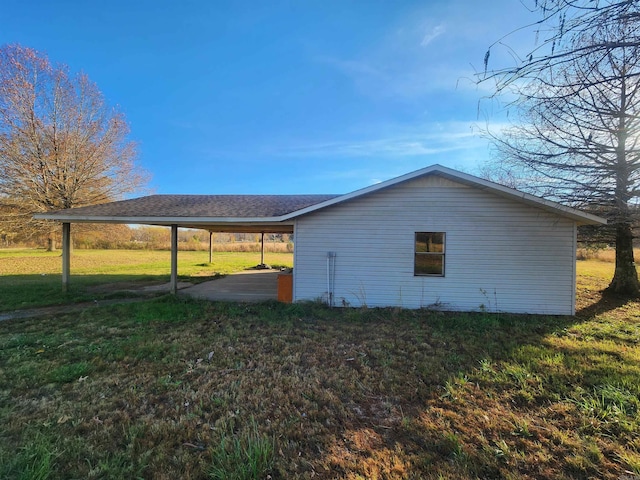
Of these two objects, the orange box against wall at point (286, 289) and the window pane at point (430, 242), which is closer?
the window pane at point (430, 242)

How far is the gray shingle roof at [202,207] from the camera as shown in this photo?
8359 millimetres

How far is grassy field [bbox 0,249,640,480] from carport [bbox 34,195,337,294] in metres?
3.14

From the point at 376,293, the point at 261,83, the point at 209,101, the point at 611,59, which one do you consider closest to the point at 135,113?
the point at 209,101

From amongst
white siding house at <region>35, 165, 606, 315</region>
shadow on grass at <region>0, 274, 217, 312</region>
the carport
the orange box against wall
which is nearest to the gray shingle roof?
the carport

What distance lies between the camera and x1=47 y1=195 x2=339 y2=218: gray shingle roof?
836 cm

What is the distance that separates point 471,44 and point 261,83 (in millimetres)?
11055

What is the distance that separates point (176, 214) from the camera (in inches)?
325

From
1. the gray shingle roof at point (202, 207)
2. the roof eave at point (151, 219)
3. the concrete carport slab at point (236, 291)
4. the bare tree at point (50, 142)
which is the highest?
the bare tree at point (50, 142)

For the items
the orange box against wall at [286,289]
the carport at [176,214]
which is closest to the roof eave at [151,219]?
the carport at [176,214]

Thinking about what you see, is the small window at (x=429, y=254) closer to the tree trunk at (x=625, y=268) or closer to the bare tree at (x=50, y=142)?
the tree trunk at (x=625, y=268)

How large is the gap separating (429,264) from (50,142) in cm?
2554

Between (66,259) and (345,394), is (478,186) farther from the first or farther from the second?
(66,259)

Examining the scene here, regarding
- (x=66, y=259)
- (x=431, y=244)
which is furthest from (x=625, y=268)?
(x=66, y=259)

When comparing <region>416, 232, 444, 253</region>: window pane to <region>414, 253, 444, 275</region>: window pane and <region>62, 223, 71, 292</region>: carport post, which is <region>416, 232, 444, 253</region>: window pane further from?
<region>62, 223, 71, 292</region>: carport post
